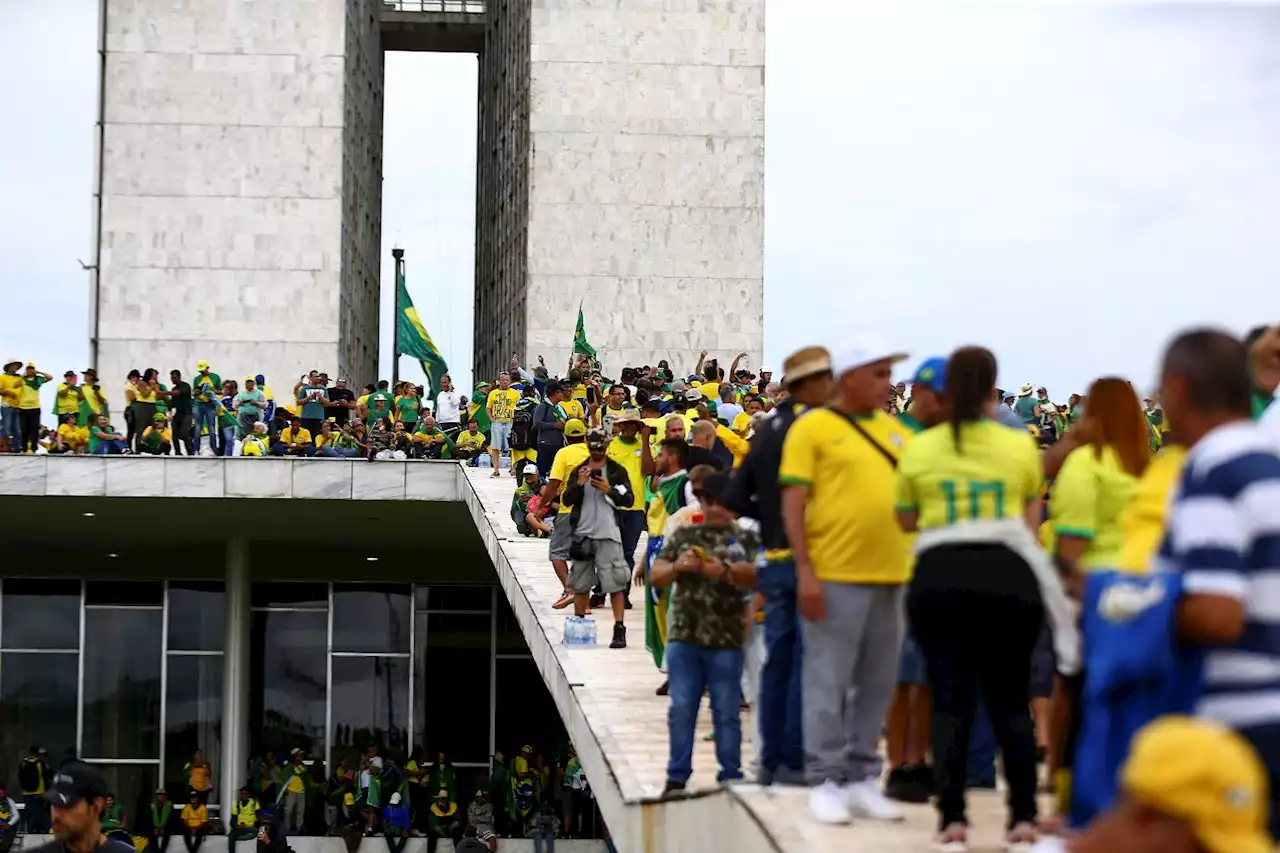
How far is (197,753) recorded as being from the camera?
1116 inches

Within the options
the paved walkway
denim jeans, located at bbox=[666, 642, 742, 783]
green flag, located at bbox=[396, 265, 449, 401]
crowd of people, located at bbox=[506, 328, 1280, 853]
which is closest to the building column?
green flag, located at bbox=[396, 265, 449, 401]

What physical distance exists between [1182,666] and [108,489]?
23.8 metres

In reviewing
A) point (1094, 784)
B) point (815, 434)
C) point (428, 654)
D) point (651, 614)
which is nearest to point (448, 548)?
point (428, 654)

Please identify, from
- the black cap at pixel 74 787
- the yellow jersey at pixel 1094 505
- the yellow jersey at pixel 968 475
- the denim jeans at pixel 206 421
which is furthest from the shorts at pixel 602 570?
the denim jeans at pixel 206 421

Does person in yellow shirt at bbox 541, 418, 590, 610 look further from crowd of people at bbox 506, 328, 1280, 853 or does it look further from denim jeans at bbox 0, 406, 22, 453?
denim jeans at bbox 0, 406, 22, 453

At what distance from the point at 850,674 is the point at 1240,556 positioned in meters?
2.67

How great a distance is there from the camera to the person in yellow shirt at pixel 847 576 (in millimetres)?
6285

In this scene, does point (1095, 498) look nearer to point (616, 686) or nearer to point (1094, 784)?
point (1094, 784)

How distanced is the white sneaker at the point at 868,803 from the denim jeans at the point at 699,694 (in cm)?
135

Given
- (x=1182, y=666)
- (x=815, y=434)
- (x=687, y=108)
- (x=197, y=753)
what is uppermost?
(x=687, y=108)

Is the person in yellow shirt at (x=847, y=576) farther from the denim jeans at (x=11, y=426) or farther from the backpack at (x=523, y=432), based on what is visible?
the denim jeans at (x=11, y=426)

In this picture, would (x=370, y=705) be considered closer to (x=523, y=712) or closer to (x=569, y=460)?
(x=523, y=712)

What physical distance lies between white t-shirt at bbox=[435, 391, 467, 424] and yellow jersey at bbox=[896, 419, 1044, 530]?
71.6 feet

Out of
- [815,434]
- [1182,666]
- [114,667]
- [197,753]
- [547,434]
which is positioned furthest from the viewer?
[114,667]
